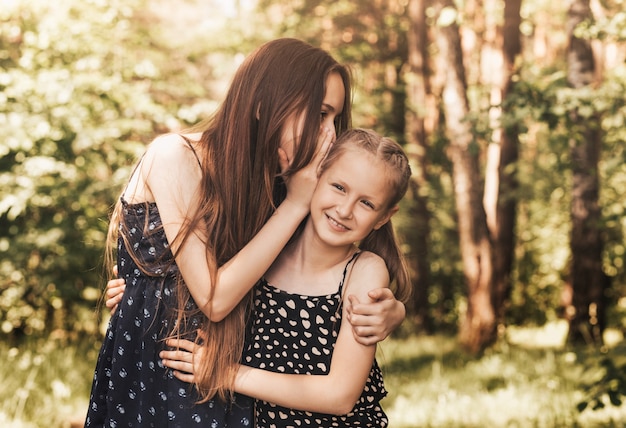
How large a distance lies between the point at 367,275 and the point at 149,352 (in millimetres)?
679

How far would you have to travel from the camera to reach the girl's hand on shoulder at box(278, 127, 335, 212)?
2.28m

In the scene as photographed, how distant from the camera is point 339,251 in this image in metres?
2.33

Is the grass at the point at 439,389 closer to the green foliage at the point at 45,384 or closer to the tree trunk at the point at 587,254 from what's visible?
the green foliage at the point at 45,384

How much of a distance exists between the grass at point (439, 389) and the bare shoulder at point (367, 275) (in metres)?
1.92

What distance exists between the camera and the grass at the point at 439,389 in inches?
194

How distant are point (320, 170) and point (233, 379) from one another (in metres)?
0.65

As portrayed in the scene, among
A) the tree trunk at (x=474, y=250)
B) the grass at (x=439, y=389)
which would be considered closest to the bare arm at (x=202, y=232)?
the grass at (x=439, y=389)

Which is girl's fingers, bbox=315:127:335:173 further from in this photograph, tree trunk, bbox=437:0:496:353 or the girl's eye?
tree trunk, bbox=437:0:496:353

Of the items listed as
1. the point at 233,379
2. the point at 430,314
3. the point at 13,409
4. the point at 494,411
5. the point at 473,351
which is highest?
the point at 233,379

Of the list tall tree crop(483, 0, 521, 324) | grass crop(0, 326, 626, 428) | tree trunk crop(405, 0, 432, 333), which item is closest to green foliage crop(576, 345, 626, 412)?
grass crop(0, 326, 626, 428)

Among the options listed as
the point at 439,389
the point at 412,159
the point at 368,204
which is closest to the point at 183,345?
the point at 368,204

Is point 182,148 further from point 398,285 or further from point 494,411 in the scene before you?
point 494,411

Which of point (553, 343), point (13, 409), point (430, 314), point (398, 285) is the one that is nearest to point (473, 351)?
point (553, 343)

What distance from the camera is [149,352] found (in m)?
2.28
